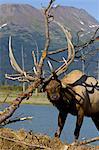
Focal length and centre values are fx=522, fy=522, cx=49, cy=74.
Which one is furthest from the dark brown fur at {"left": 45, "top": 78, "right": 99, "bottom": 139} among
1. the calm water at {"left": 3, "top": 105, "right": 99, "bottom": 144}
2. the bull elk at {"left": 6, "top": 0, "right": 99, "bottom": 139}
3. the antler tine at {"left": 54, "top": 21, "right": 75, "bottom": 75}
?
the calm water at {"left": 3, "top": 105, "right": 99, "bottom": 144}

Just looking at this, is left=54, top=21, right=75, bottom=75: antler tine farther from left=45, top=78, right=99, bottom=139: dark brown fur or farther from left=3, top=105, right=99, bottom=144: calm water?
left=3, top=105, right=99, bottom=144: calm water

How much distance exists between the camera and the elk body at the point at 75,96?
9790 millimetres

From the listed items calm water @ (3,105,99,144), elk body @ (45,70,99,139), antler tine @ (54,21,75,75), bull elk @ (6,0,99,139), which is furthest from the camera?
calm water @ (3,105,99,144)

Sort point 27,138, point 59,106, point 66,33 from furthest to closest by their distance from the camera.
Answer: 1. point 59,106
2. point 66,33
3. point 27,138

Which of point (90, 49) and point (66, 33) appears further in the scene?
point (90, 49)

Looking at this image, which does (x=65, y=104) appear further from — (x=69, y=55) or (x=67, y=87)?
(x=69, y=55)

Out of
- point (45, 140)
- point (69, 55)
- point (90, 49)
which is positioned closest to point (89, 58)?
point (90, 49)

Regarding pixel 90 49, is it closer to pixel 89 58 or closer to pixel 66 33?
pixel 89 58

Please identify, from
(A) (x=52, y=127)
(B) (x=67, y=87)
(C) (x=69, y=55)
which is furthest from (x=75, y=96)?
(A) (x=52, y=127)

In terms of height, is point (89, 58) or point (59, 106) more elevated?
point (89, 58)

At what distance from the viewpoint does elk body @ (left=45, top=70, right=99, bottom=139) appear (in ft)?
32.1

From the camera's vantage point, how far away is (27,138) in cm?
818

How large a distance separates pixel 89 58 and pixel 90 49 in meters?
0.22

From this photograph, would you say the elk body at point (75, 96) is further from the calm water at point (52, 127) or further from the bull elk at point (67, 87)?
the calm water at point (52, 127)
